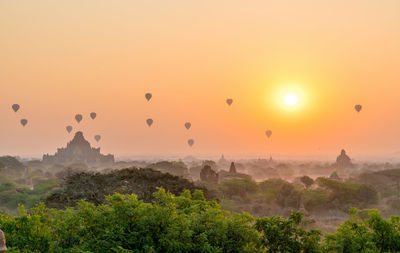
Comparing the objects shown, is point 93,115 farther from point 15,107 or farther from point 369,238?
point 369,238

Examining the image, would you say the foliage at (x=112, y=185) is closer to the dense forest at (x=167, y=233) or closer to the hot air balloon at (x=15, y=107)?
the dense forest at (x=167, y=233)

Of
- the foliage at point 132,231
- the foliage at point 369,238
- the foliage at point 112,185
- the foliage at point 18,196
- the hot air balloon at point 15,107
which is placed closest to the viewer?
the foliage at point 132,231

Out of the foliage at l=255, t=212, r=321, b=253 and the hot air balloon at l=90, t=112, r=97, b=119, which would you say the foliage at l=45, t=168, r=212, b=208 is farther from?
the hot air balloon at l=90, t=112, r=97, b=119

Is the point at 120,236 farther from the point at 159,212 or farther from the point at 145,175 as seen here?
the point at 145,175

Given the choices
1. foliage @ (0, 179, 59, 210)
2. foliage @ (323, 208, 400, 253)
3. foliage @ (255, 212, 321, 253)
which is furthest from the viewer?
foliage @ (0, 179, 59, 210)

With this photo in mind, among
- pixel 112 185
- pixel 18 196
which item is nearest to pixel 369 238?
pixel 112 185

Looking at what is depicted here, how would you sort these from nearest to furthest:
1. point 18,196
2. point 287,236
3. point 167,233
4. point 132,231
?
point 167,233 < point 132,231 < point 287,236 < point 18,196

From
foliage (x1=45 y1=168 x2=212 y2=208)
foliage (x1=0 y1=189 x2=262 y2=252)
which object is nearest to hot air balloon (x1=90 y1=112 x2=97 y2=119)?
foliage (x1=45 y1=168 x2=212 y2=208)

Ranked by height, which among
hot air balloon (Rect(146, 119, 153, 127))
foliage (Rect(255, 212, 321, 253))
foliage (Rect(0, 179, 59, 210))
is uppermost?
hot air balloon (Rect(146, 119, 153, 127))

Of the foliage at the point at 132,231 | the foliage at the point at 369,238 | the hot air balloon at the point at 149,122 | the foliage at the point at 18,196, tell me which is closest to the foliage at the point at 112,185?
the foliage at the point at 132,231

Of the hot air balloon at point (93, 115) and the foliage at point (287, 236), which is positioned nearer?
the foliage at point (287, 236)

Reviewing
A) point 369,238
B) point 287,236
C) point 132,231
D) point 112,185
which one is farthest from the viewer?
point 112,185

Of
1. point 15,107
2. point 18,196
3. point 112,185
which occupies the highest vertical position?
point 15,107
